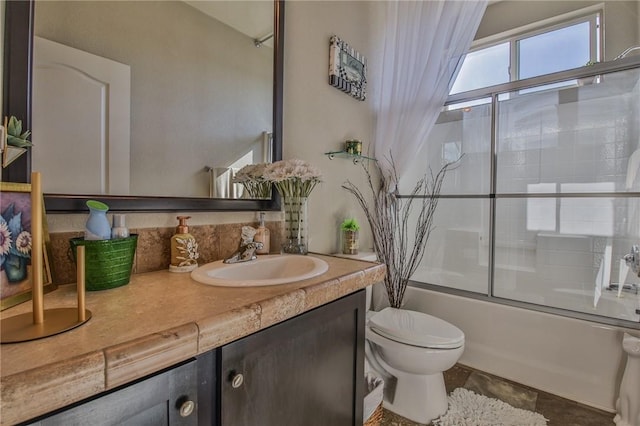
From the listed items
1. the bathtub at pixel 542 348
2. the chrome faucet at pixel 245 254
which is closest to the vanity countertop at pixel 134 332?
the chrome faucet at pixel 245 254

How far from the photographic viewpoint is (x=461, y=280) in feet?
7.48

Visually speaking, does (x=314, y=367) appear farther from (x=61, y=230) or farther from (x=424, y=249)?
(x=424, y=249)

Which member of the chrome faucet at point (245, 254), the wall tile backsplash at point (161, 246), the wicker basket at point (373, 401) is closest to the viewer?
the wall tile backsplash at point (161, 246)

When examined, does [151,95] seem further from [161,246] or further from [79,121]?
[161,246]

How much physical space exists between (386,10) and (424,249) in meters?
1.79

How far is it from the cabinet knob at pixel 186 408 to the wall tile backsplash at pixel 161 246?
0.47 metres

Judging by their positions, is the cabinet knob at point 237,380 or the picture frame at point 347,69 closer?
the cabinet knob at point 237,380

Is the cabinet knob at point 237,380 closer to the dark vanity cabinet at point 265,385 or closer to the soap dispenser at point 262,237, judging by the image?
A: the dark vanity cabinet at point 265,385

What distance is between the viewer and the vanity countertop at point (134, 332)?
35 cm

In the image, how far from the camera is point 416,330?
1488 millimetres

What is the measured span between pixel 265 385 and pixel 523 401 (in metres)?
1.72

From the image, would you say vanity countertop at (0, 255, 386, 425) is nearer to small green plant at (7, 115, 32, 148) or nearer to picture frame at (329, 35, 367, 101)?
small green plant at (7, 115, 32, 148)

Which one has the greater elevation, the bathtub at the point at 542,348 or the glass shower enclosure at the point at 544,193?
the glass shower enclosure at the point at 544,193

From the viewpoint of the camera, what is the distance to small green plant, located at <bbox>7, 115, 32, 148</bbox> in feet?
2.10
